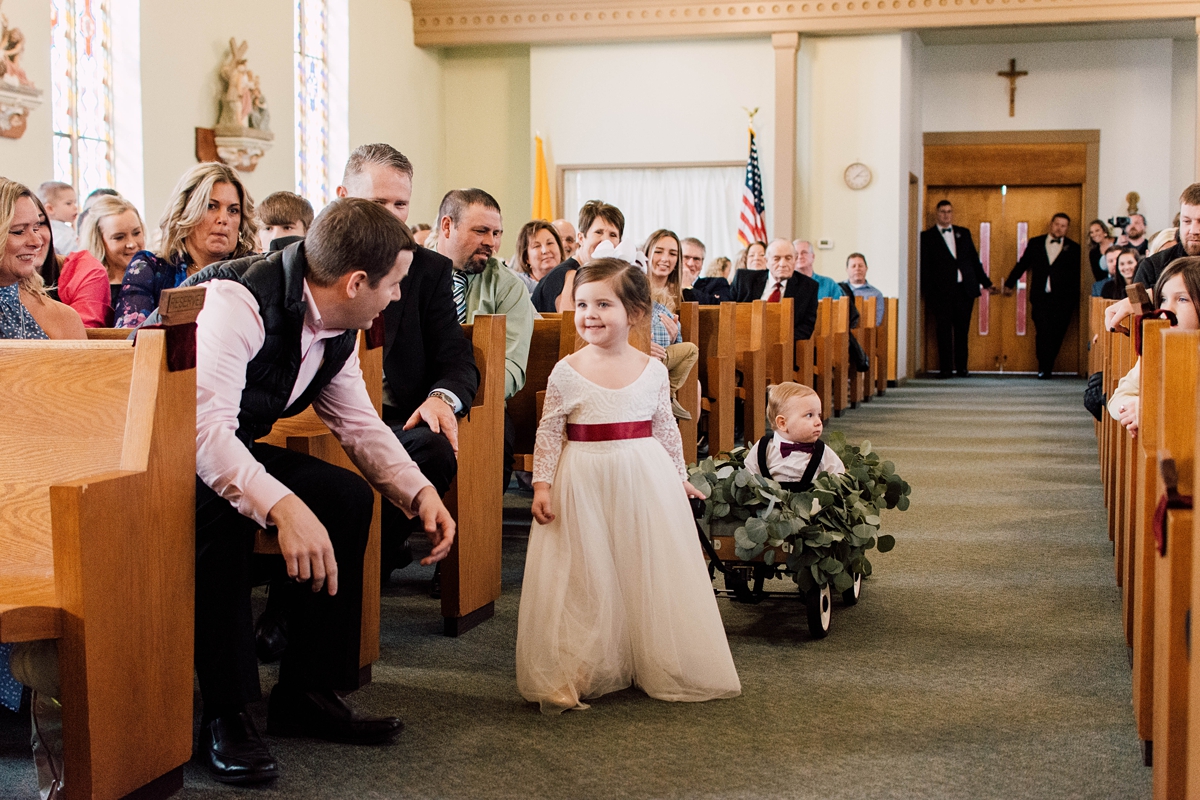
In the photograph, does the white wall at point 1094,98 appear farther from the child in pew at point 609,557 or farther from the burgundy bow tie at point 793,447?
the child in pew at point 609,557

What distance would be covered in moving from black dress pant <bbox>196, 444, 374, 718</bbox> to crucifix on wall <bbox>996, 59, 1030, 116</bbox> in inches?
481

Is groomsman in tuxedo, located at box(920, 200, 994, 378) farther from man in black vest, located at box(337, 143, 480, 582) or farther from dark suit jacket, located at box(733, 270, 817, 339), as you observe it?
man in black vest, located at box(337, 143, 480, 582)

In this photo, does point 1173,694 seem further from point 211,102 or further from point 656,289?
point 211,102

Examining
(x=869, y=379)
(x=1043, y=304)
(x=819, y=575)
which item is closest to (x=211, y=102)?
(x=869, y=379)

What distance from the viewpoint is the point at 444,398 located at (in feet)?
10.7

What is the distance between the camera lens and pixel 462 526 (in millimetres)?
3445

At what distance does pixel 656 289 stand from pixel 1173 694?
379 cm

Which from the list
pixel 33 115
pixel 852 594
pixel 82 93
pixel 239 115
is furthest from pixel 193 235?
pixel 239 115

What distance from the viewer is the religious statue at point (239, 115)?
8898 mm

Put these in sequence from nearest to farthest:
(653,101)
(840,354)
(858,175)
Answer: (840,354)
(858,175)
(653,101)

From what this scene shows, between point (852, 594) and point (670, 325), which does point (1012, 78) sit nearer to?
point (670, 325)

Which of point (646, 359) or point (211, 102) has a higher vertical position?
point (211, 102)

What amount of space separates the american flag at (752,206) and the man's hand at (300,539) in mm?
9835

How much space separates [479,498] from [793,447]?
3.04 feet
